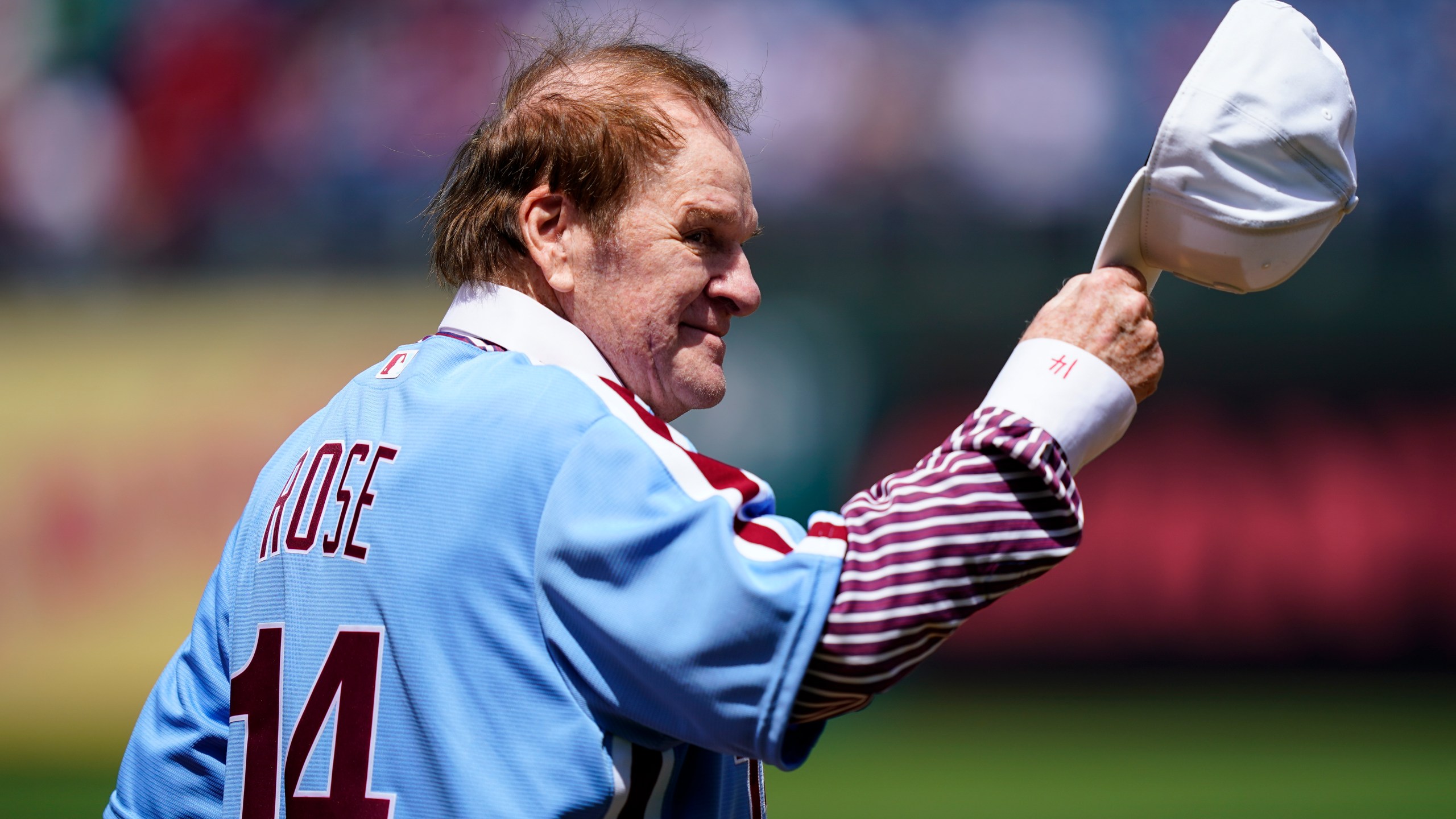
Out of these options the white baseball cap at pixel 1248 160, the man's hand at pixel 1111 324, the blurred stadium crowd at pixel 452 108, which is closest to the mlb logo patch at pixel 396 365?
the man's hand at pixel 1111 324

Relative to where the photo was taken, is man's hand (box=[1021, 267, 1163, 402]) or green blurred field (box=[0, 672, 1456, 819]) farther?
green blurred field (box=[0, 672, 1456, 819])

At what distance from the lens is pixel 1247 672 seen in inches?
233

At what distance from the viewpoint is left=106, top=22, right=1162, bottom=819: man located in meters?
1.07

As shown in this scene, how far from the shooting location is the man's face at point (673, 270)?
140 centimetres

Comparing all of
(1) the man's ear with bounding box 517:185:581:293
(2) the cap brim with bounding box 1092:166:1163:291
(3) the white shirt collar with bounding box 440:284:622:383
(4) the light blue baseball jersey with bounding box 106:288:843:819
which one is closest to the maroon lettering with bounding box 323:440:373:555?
(4) the light blue baseball jersey with bounding box 106:288:843:819

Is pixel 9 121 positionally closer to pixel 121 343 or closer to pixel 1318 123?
pixel 121 343

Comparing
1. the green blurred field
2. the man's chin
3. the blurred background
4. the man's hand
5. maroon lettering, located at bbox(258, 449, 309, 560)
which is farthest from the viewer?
the blurred background

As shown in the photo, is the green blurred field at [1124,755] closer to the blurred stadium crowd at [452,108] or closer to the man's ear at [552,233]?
the blurred stadium crowd at [452,108]

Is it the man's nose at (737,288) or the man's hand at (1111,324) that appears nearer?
the man's hand at (1111,324)

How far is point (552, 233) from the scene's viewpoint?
1.44m

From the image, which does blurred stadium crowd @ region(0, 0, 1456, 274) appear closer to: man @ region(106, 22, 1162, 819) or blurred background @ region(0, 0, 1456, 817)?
blurred background @ region(0, 0, 1456, 817)

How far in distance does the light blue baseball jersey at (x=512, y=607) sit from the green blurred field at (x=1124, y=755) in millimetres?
3868

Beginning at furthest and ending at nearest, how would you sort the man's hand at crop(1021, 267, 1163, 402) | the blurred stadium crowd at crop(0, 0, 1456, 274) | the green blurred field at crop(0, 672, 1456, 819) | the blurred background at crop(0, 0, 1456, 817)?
the blurred stadium crowd at crop(0, 0, 1456, 274) < the blurred background at crop(0, 0, 1456, 817) < the green blurred field at crop(0, 672, 1456, 819) < the man's hand at crop(1021, 267, 1163, 402)

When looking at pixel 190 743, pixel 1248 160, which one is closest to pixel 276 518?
pixel 190 743
